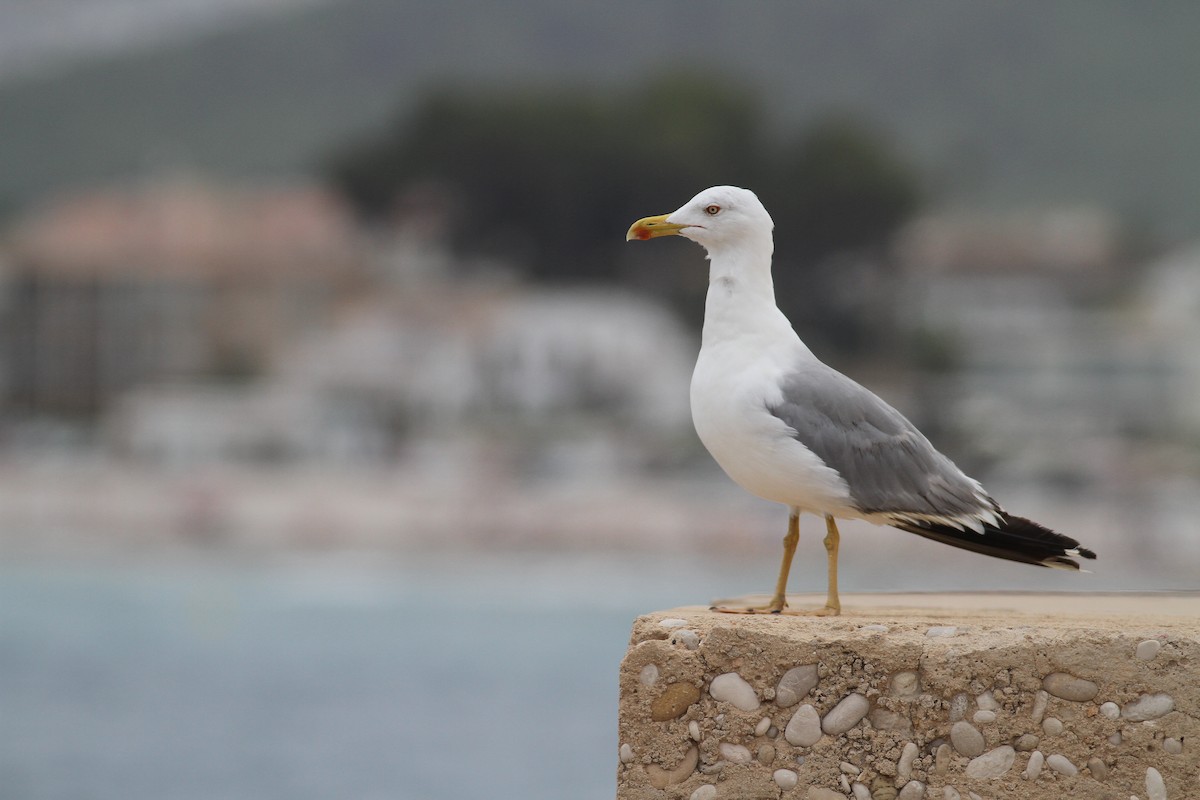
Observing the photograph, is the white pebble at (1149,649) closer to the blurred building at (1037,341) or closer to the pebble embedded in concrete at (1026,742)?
the pebble embedded in concrete at (1026,742)

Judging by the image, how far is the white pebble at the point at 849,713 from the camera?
10.3 feet

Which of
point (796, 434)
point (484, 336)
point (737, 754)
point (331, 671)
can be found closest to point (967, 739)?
point (737, 754)

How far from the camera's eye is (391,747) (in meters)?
14.0

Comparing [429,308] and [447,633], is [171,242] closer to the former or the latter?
[429,308]

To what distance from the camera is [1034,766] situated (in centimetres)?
311

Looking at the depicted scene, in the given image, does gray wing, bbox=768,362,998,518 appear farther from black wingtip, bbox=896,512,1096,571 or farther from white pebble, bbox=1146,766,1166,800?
white pebble, bbox=1146,766,1166,800

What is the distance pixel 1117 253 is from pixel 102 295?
105 ft

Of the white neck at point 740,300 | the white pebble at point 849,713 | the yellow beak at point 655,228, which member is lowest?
the white pebble at point 849,713

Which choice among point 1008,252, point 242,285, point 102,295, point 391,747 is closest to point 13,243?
point 102,295

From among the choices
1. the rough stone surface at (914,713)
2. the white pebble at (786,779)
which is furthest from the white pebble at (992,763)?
the white pebble at (786,779)

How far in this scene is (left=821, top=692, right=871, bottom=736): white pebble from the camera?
10.3 feet

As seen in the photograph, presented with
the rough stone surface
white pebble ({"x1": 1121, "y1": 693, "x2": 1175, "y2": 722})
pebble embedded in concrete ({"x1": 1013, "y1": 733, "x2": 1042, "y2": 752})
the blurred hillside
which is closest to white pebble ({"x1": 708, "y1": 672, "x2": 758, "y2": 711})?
the rough stone surface

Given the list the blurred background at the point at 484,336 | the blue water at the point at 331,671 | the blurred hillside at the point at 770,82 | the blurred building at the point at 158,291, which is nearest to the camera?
the blue water at the point at 331,671

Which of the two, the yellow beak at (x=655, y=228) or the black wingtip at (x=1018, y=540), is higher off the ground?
the yellow beak at (x=655, y=228)
